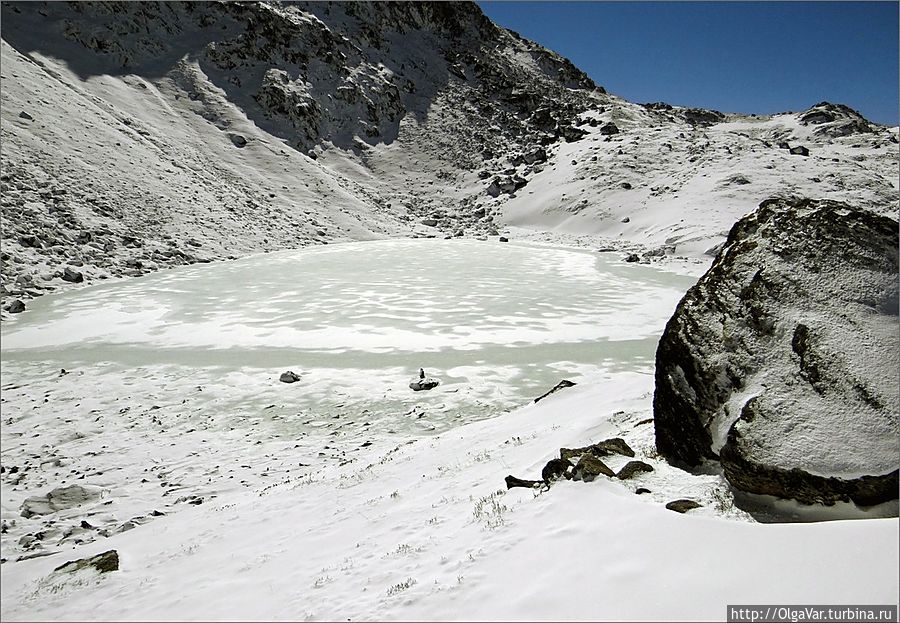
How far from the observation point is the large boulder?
15.2ft

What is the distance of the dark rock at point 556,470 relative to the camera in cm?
583

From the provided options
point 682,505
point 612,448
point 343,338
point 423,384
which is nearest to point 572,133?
point 343,338

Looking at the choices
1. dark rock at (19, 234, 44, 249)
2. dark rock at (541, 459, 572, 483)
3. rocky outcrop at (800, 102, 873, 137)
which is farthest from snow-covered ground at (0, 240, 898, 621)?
rocky outcrop at (800, 102, 873, 137)

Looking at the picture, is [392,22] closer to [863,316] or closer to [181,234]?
[181,234]

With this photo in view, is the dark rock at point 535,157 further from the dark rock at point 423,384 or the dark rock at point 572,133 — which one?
the dark rock at point 423,384

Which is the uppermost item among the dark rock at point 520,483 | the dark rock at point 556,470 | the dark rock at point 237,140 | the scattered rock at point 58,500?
the dark rock at point 237,140

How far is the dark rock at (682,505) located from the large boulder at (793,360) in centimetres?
50

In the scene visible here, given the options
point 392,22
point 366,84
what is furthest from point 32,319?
point 392,22

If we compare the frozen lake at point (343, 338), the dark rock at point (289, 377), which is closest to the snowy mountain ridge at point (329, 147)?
the frozen lake at point (343, 338)

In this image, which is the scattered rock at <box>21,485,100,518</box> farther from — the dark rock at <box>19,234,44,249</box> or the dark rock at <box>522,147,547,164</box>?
the dark rock at <box>522,147,547,164</box>

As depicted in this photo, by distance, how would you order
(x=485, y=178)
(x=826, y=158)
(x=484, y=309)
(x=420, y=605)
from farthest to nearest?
(x=485, y=178), (x=826, y=158), (x=484, y=309), (x=420, y=605)

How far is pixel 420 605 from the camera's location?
3.99 m

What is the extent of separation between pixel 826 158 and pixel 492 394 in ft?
162

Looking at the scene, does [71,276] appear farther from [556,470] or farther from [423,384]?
[556,470]
